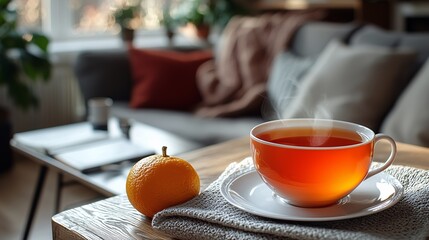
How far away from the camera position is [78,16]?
3809 millimetres

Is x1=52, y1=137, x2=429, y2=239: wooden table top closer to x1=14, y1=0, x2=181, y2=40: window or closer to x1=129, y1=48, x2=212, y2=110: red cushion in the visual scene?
x1=129, y1=48, x2=212, y2=110: red cushion

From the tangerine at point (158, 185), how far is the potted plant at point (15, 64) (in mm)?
2296

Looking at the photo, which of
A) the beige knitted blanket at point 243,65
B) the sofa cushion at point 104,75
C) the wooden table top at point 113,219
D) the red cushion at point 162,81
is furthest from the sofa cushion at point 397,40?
the wooden table top at point 113,219

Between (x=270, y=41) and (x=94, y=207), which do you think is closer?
(x=94, y=207)

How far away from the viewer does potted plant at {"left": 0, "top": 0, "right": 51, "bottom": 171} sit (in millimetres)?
2928

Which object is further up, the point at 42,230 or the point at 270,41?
the point at 270,41

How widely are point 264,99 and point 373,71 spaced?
0.59 meters

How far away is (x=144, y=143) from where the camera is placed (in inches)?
74.5

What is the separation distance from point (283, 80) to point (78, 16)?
1796 mm

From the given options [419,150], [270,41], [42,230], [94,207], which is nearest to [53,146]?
[42,230]

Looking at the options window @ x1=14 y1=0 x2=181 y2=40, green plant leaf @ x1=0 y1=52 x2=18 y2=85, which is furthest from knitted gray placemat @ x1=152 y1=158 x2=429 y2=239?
window @ x1=14 y1=0 x2=181 y2=40

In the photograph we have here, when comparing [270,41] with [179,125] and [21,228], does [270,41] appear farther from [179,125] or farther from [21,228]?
[21,228]

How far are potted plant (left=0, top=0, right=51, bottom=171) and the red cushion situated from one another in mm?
488

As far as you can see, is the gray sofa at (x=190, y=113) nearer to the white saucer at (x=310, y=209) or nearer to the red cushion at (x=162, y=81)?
the red cushion at (x=162, y=81)
